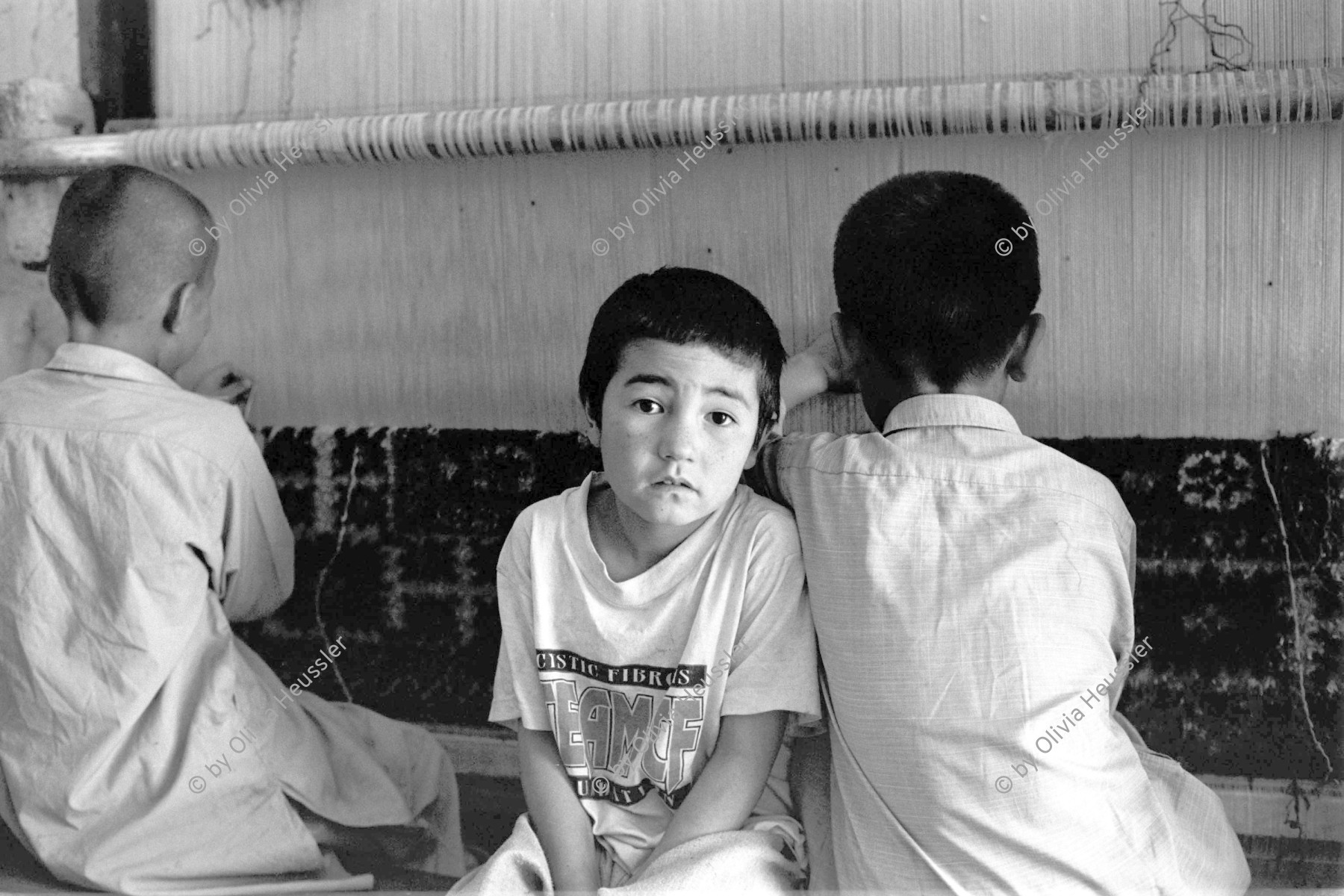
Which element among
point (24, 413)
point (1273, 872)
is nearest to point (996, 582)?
point (1273, 872)

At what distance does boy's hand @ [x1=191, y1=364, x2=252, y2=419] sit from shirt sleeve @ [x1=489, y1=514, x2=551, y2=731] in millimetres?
583

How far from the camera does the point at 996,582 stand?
958mm

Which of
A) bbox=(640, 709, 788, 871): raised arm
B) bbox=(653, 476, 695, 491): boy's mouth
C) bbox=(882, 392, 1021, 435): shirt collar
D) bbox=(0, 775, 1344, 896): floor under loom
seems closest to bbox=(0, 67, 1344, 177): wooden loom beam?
bbox=(882, 392, 1021, 435): shirt collar

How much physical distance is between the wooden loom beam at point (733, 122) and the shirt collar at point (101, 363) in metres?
0.28

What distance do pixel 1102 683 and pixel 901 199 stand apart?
464mm

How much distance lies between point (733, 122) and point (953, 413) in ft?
1.36

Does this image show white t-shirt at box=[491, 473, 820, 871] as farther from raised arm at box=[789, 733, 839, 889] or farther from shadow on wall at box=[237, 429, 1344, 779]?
shadow on wall at box=[237, 429, 1344, 779]

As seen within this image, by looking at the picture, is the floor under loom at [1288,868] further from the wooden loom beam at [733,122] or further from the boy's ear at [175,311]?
the wooden loom beam at [733,122]

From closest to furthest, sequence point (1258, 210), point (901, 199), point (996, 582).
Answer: point (996, 582) < point (901, 199) < point (1258, 210)

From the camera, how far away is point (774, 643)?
104 cm

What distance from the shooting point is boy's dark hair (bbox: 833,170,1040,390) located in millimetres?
1047

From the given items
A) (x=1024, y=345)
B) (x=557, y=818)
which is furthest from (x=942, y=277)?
(x=557, y=818)

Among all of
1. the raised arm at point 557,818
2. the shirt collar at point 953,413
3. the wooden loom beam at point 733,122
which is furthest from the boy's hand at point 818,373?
the raised arm at point 557,818

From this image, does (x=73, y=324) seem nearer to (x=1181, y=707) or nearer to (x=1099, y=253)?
(x=1099, y=253)
